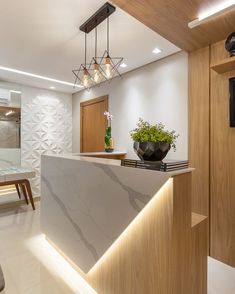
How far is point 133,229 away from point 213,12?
72.2 inches

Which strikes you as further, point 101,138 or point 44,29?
point 101,138

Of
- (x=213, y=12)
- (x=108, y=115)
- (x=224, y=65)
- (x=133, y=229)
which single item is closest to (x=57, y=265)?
(x=133, y=229)

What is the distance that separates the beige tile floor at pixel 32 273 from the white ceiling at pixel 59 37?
258 cm

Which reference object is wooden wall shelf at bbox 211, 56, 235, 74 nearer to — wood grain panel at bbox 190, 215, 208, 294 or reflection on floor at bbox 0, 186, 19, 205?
wood grain panel at bbox 190, 215, 208, 294

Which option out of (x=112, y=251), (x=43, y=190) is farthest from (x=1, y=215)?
(x=112, y=251)

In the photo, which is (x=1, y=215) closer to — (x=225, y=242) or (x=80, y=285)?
(x=80, y=285)

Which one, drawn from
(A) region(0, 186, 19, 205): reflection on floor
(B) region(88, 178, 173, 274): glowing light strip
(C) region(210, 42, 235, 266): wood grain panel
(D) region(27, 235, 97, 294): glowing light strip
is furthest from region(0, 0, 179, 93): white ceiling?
(D) region(27, 235, 97, 294): glowing light strip

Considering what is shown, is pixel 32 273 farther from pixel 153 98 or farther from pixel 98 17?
pixel 153 98

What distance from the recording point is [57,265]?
2121mm

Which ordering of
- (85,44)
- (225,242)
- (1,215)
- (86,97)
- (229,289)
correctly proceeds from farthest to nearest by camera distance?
(86,97), (1,215), (85,44), (225,242), (229,289)

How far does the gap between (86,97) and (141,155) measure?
354cm

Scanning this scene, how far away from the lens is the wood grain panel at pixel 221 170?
209 cm

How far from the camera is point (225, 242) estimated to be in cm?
212

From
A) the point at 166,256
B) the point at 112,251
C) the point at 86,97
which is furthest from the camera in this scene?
the point at 86,97
